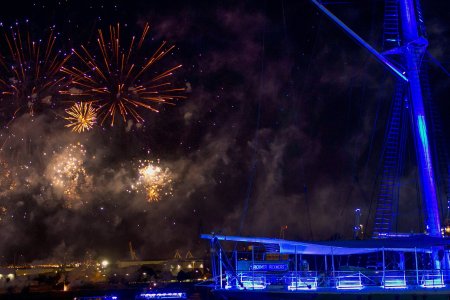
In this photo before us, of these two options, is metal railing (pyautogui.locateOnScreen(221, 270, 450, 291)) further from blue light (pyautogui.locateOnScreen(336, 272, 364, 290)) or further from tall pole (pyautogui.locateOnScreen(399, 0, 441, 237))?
tall pole (pyautogui.locateOnScreen(399, 0, 441, 237))

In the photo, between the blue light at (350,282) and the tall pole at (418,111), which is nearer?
the blue light at (350,282)

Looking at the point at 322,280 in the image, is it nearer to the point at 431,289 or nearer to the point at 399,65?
the point at 431,289

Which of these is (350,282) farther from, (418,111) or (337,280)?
(418,111)

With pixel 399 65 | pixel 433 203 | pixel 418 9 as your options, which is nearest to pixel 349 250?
pixel 433 203

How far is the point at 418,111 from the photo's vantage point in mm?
33156

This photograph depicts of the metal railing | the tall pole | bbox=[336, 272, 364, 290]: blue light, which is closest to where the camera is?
bbox=[336, 272, 364, 290]: blue light

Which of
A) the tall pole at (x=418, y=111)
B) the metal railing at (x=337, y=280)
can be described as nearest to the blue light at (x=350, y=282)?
the metal railing at (x=337, y=280)

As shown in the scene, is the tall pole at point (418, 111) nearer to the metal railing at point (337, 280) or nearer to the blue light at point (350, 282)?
the metal railing at point (337, 280)

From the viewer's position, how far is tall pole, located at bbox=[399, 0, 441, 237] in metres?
31.4

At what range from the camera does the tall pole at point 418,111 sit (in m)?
31.4

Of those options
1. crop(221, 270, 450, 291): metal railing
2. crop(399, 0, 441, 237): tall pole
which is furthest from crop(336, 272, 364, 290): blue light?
crop(399, 0, 441, 237): tall pole

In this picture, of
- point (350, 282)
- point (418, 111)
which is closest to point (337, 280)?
point (350, 282)

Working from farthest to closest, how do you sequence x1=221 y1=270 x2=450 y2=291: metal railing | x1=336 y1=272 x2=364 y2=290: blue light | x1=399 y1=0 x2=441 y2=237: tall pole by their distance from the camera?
x1=399 y1=0 x2=441 y2=237: tall pole → x1=221 y1=270 x2=450 y2=291: metal railing → x1=336 y1=272 x2=364 y2=290: blue light

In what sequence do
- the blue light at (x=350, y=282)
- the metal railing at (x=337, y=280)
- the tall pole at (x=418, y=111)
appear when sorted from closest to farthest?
1. the blue light at (x=350, y=282)
2. the metal railing at (x=337, y=280)
3. the tall pole at (x=418, y=111)
